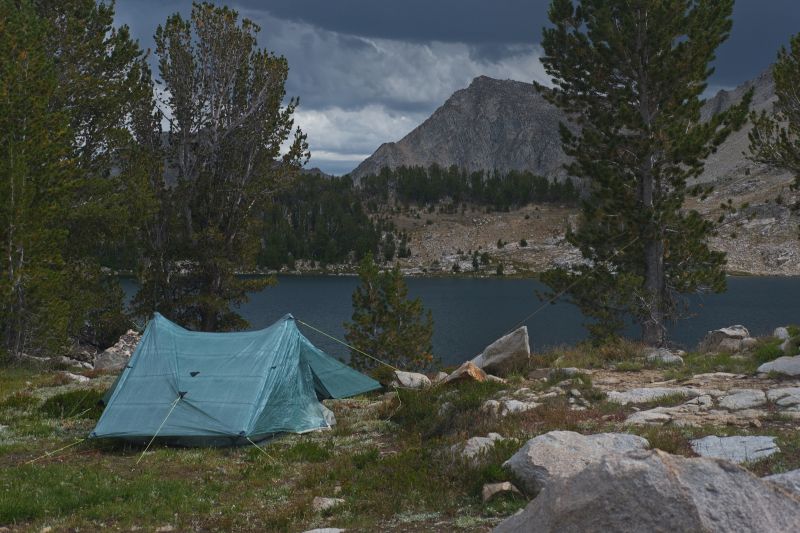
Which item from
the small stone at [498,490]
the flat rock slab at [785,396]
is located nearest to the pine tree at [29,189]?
the small stone at [498,490]

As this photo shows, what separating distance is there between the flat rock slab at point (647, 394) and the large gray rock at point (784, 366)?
306cm

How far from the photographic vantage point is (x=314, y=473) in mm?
12352

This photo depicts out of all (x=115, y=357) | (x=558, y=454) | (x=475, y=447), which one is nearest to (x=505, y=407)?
(x=475, y=447)

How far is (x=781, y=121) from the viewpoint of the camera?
88.6ft

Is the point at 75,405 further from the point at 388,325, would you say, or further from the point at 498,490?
the point at 388,325

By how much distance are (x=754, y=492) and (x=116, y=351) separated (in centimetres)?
3465

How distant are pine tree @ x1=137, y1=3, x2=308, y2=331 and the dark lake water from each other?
61.3 feet

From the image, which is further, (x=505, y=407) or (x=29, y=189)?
(x=29, y=189)

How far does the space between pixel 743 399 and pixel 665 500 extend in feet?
35.5

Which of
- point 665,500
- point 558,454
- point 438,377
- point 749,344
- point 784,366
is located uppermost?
point 665,500

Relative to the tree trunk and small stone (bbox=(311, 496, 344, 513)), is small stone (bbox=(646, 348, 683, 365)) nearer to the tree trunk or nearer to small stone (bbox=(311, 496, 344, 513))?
the tree trunk

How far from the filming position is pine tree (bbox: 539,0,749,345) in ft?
98.1

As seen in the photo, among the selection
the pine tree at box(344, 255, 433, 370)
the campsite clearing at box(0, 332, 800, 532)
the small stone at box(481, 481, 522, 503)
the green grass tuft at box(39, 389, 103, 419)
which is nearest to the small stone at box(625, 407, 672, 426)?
the campsite clearing at box(0, 332, 800, 532)

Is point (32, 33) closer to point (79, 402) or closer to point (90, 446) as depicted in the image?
point (79, 402)
